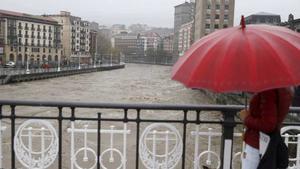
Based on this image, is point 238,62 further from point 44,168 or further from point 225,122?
point 44,168

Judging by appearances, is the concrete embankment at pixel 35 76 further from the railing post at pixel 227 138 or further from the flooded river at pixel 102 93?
the railing post at pixel 227 138

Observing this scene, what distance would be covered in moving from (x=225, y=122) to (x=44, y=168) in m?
2.02

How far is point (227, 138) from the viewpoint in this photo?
4.01m

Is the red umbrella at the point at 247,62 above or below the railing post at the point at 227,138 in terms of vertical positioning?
above

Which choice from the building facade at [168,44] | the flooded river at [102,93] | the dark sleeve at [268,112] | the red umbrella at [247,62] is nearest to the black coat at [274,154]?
the dark sleeve at [268,112]

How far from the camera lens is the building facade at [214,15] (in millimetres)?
83375

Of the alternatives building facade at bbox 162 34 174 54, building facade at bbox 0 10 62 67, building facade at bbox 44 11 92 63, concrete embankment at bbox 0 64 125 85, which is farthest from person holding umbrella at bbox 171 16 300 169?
building facade at bbox 162 34 174 54

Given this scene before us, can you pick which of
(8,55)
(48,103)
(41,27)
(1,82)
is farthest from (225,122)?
(41,27)

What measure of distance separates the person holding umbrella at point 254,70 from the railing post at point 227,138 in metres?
0.87

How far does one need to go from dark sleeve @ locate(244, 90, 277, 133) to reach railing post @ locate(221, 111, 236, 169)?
106cm

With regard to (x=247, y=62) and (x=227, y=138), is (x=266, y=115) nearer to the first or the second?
(x=247, y=62)

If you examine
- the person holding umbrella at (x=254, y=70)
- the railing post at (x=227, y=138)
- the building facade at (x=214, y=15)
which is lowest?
the railing post at (x=227, y=138)

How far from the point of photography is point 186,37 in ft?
420

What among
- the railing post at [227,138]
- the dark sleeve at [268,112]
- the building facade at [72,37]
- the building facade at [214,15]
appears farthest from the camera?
the building facade at [72,37]
